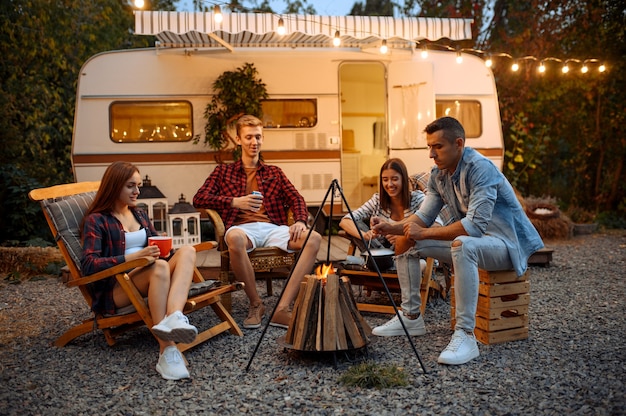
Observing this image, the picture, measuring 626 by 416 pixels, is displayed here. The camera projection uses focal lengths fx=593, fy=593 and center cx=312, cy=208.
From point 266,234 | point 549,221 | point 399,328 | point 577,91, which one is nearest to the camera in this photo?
point 399,328

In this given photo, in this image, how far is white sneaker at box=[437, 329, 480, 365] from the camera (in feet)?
10.3

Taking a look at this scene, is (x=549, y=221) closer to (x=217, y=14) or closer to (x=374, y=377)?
(x=217, y=14)

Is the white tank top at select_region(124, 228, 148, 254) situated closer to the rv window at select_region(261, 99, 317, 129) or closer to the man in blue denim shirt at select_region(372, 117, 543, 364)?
the man in blue denim shirt at select_region(372, 117, 543, 364)

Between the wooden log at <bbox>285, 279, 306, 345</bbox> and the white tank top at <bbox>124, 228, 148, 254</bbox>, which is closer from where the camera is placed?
the wooden log at <bbox>285, 279, 306, 345</bbox>

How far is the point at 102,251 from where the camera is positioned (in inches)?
136

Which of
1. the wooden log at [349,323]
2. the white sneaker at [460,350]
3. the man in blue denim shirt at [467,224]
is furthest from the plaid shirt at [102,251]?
the white sneaker at [460,350]

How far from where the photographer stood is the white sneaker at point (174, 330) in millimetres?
3033

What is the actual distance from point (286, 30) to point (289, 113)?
1076mm

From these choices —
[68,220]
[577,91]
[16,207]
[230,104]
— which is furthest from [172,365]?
[577,91]

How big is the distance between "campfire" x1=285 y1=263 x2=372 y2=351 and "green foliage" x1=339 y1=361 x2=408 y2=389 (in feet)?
0.52

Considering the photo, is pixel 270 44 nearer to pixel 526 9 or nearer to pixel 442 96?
pixel 442 96

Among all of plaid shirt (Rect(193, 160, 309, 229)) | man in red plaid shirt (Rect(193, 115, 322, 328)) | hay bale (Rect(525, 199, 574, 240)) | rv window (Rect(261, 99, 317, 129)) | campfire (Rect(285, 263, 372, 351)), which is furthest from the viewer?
hay bale (Rect(525, 199, 574, 240))

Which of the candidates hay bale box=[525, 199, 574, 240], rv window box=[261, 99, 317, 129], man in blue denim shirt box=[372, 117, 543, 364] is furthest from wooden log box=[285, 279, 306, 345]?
hay bale box=[525, 199, 574, 240]

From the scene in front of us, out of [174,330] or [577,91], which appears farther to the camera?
[577,91]
